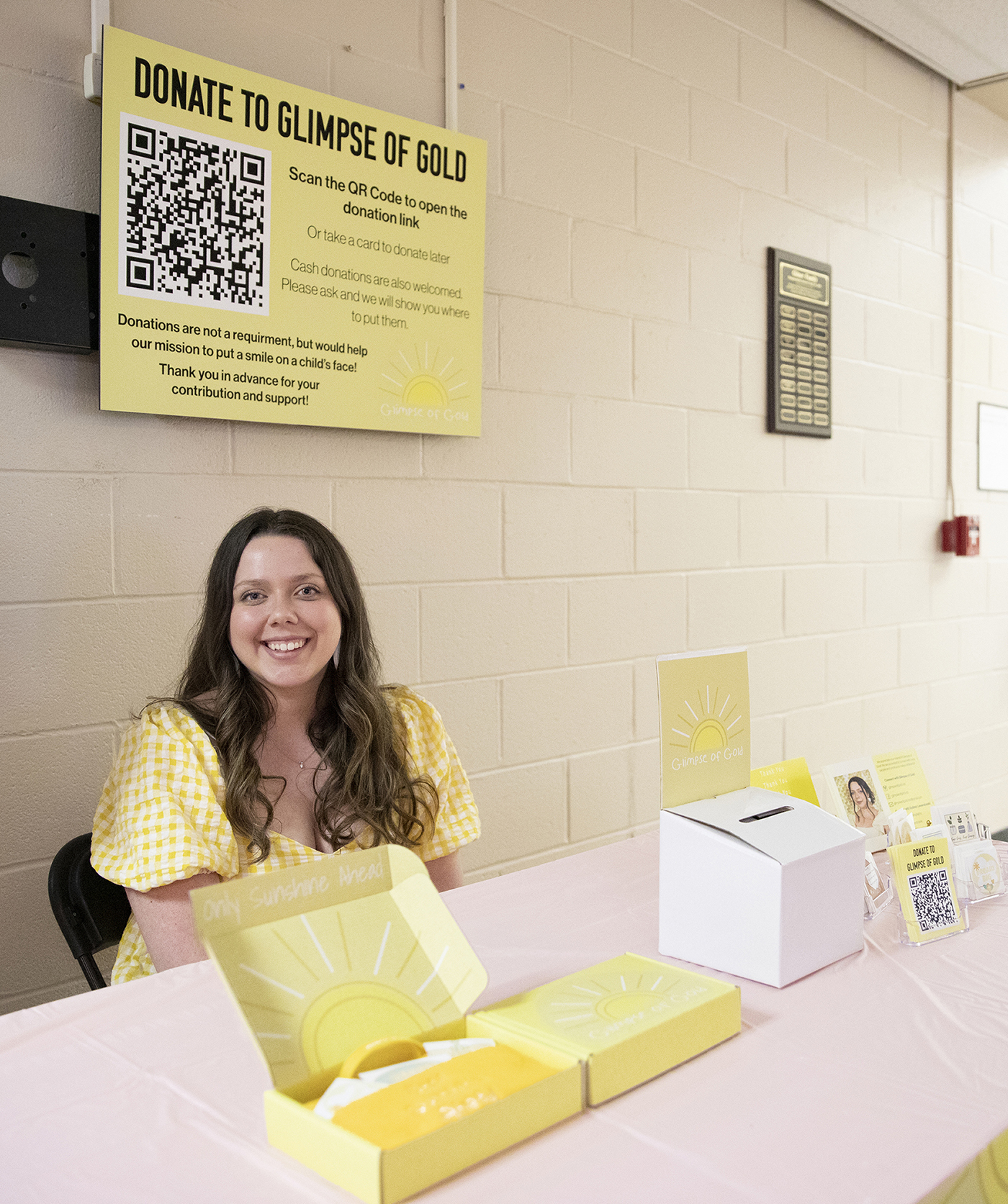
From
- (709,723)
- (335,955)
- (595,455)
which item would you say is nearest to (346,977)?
(335,955)

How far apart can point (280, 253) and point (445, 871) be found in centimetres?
112

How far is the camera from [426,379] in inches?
82.1

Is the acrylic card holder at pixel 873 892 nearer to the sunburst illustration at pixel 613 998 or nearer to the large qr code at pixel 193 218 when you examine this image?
the sunburst illustration at pixel 613 998

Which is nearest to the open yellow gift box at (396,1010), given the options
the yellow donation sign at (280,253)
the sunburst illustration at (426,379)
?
the yellow donation sign at (280,253)

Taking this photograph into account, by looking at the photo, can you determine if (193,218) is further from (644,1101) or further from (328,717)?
(644,1101)

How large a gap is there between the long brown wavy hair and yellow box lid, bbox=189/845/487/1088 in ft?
2.27

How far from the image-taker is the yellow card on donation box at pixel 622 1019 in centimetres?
81

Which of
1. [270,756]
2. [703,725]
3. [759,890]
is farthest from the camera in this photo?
[270,756]

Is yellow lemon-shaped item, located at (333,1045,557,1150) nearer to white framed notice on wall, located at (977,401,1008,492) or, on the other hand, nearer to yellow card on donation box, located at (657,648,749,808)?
yellow card on donation box, located at (657,648,749,808)

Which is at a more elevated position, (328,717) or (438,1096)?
(328,717)

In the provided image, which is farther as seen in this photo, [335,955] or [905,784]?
[905,784]

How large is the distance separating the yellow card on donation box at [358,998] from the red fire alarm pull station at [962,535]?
3131mm

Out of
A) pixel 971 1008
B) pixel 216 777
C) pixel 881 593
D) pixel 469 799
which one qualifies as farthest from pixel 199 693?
pixel 881 593

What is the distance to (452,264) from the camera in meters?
2.12
